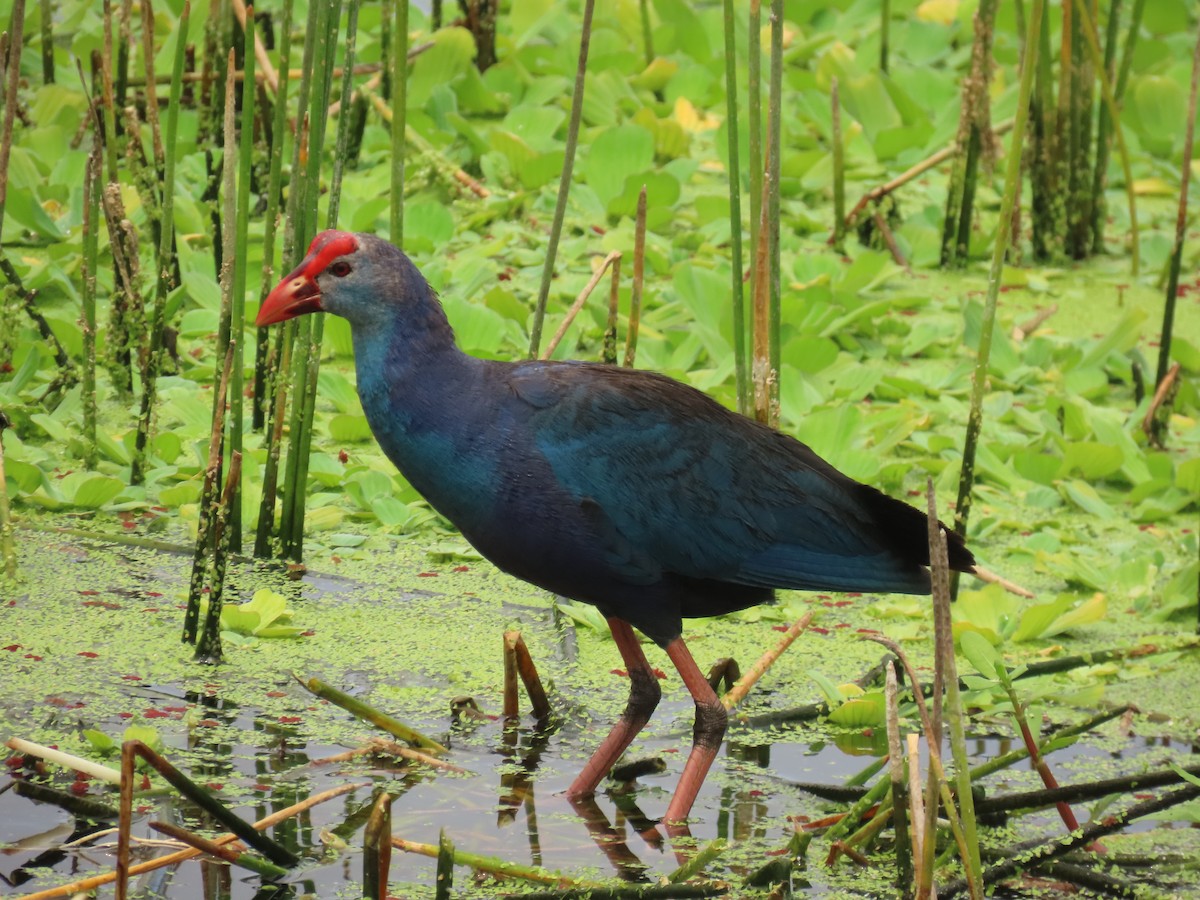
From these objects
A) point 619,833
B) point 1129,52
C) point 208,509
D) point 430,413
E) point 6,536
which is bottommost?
point 619,833

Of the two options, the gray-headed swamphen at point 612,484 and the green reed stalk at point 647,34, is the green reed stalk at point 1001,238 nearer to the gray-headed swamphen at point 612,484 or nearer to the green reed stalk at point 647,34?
the gray-headed swamphen at point 612,484

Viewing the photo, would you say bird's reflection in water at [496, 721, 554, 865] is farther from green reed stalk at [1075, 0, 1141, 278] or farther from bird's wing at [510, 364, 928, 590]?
green reed stalk at [1075, 0, 1141, 278]

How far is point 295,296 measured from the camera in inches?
125

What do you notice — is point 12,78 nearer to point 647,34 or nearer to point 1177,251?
point 1177,251

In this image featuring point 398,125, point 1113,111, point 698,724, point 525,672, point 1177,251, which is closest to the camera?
point 698,724

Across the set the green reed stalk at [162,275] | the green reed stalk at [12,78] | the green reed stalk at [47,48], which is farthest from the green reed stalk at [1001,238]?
the green reed stalk at [47,48]

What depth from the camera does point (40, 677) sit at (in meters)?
3.52

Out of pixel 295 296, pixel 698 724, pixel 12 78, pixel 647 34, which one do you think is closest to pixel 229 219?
pixel 295 296

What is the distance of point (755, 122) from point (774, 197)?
0.55 ft

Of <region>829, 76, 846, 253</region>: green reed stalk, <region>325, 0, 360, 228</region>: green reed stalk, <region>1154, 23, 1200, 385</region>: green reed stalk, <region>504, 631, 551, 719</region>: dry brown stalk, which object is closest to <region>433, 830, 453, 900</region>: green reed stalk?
<region>504, 631, 551, 719</region>: dry brown stalk

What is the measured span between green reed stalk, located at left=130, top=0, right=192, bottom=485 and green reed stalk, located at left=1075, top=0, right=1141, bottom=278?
2.38 metres

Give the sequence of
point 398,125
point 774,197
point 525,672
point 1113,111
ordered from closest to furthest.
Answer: point 525,672 → point 774,197 → point 398,125 → point 1113,111

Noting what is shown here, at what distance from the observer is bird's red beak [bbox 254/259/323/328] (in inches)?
125

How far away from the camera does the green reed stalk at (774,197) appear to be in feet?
11.7
